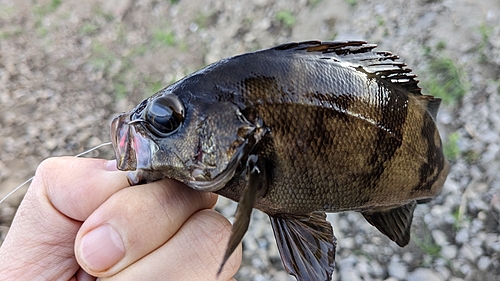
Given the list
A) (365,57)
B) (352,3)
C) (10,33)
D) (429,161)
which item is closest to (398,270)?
A: (429,161)

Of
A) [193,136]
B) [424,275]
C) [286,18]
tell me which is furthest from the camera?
[286,18]

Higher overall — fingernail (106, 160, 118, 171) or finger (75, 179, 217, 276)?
fingernail (106, 160, 118, 171)

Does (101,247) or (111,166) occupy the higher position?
(111,166)

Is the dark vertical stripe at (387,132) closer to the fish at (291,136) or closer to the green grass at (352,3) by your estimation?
the fish at (291,136)

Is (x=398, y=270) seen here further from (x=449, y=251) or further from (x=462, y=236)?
(x=462, y=236)

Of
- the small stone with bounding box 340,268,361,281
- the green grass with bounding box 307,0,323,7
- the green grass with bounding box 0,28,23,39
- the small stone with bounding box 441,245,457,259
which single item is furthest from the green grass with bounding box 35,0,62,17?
the small stone with bounding box 441,245,457,259

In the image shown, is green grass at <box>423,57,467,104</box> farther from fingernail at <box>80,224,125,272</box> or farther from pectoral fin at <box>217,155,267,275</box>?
fingernail at <box>80,224,125,272</box>
